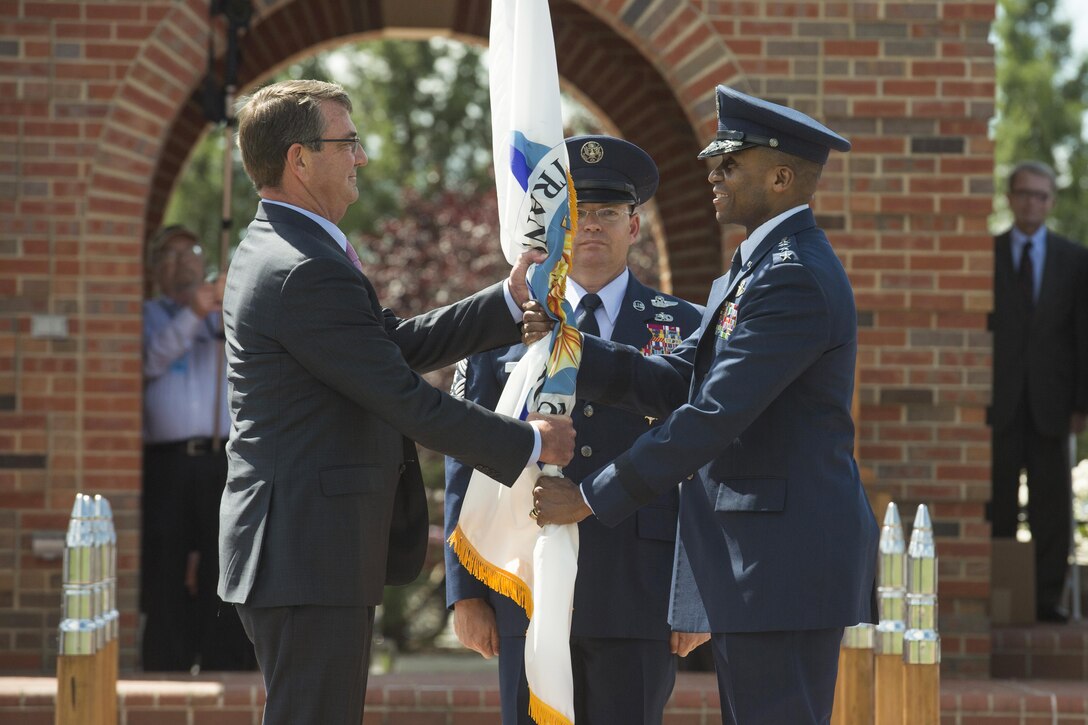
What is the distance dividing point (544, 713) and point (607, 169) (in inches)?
60.9

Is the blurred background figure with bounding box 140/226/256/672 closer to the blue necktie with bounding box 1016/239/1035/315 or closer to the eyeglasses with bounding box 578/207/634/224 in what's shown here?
the eyeglasses with bounding box 578/207/634/224

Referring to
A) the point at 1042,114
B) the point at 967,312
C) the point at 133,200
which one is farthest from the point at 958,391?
the point at 1042,114

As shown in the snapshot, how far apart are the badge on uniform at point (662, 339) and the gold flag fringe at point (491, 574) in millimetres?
743

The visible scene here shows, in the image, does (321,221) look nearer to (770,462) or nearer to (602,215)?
(602,215)

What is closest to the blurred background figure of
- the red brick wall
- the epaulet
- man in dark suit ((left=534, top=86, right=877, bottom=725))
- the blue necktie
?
the red brick wall

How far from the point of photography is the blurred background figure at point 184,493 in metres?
Answer: 6.97

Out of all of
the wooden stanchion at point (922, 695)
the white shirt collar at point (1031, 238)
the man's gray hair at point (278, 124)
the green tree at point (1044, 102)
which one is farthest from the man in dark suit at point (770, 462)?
the green tree at point (1044, 102)

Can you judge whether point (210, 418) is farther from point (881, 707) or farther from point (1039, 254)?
point (1039, 254)

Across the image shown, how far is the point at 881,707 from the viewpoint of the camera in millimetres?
5309

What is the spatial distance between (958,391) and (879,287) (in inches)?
21.9

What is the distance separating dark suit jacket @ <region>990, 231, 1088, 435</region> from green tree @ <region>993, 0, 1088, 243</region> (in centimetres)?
1484

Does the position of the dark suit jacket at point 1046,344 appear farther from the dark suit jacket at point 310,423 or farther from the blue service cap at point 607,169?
the dark suit jacket at point 310,423

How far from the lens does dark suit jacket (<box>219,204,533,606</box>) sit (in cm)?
368

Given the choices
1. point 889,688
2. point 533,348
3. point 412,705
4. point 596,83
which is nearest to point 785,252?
point 533,348
